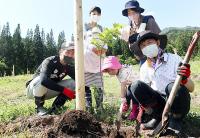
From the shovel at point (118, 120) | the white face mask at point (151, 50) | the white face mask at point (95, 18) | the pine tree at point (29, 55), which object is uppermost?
the white face mask at point (95, 18)

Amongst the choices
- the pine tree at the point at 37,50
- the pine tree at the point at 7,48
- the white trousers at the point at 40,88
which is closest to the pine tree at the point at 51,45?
the pine tree at the point at 37,50

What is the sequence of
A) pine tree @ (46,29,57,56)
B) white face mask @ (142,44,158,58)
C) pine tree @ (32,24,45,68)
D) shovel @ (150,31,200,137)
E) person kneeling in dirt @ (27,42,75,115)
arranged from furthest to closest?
pine tree @ (46,29,57,56) < pine tree @ (32,24,45,68) < person kneeling in dirt @ (27,42,75,115) < white face mask @ (142,44,158,58) < shovel @ (150,31,200,137)

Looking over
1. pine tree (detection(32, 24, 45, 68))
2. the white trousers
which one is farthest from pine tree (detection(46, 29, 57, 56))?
the white trousers

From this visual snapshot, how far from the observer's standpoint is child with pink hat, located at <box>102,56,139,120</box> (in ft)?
16.9

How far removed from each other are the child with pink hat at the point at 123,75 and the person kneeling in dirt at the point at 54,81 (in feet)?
2.34

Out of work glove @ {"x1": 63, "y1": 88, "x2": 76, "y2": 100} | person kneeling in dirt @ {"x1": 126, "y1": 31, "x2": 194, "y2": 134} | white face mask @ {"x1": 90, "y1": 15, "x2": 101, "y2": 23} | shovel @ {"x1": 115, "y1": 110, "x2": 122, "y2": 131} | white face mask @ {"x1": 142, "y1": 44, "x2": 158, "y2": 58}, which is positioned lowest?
shovel @ {"x1": 115, "y1": 110, "x2": 122, "y2": 131}

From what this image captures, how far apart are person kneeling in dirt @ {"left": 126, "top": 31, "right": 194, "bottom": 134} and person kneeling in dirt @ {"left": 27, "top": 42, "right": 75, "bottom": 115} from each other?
1.30 metres

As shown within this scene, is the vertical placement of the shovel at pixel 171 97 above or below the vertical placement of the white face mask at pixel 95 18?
below

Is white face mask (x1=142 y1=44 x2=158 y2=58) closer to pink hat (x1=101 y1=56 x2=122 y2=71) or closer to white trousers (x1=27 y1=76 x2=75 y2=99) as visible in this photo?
pink hat (x1=101 y1=56 x2=122 y2=71)

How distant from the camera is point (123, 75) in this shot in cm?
528

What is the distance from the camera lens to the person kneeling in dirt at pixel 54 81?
586cm

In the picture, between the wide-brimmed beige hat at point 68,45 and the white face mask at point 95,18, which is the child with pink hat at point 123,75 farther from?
the white face mask at point 95,18

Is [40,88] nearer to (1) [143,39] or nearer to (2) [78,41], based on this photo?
(2) [78,41]

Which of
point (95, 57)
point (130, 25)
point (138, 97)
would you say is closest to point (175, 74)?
point (138, 97)
